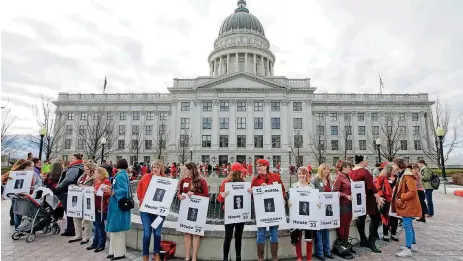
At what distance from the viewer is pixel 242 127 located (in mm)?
55594

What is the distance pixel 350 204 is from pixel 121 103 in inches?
2419

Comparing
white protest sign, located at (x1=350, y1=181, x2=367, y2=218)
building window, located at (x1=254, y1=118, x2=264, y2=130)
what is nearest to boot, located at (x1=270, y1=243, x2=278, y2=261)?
white protest sign, located at (x1=350, y1=181, x2=367, y2=218)

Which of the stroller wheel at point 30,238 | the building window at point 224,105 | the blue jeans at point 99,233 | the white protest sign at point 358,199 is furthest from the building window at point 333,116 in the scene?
the stroller wheel at point 30,238

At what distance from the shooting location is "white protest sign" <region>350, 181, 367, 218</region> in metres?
7.08

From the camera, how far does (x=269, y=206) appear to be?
6.17 m

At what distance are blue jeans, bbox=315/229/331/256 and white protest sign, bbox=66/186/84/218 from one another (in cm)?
663

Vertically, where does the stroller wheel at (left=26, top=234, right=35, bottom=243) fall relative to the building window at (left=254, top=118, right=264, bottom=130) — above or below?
below

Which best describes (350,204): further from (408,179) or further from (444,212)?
(444,212)

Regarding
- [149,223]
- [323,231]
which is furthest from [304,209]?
[149,223]

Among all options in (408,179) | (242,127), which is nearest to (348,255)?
(408,179)

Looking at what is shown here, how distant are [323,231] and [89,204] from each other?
6393 mm

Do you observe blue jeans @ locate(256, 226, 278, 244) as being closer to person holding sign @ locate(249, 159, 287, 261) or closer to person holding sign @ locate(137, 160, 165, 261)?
person holding sign @ locate(249, 159, 287, 261)

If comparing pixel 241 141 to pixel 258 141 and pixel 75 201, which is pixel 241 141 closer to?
pixel 258 141

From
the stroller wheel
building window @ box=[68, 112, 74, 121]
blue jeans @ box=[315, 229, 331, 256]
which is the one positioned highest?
building window @ box=[68, 112, 74, 121]
